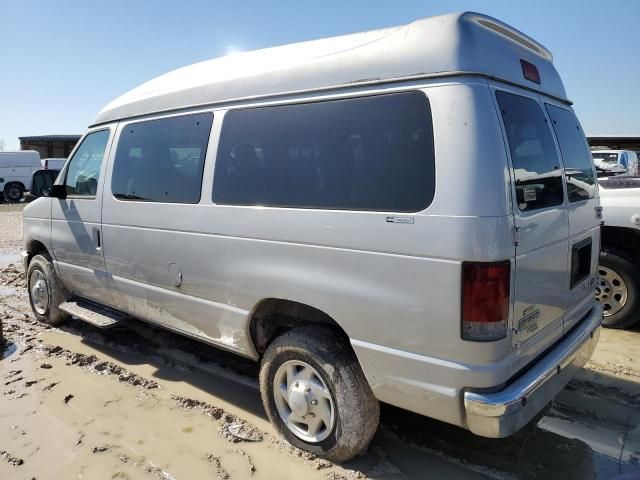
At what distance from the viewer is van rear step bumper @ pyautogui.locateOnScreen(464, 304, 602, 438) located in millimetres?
2240

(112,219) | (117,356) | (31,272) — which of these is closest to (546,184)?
(112,219)

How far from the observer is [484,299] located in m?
2.20

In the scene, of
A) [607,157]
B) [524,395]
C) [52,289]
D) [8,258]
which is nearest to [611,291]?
[524,395]

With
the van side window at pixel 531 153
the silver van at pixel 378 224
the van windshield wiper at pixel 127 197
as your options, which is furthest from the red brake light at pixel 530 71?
the van windshield wiper at pixel 127 197

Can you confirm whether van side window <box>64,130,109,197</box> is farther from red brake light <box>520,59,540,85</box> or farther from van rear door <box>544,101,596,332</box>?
van rear door <box>544,101,596,332</box>

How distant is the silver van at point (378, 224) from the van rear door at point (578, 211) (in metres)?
0.02

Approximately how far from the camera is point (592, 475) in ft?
9.12

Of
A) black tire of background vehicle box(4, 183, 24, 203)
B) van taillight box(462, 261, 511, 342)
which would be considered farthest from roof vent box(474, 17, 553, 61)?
black tire of background vehicle box(4, 183, 24, 203)

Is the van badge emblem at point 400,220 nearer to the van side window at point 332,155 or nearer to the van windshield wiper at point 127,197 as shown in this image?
the van side window at point 332,155

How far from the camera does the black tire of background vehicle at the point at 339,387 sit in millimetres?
2680

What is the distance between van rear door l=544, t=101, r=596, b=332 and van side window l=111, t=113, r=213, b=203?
89.6 inches

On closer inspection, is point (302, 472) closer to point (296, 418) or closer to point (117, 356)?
point (296, 418)

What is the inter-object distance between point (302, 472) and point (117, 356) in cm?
258

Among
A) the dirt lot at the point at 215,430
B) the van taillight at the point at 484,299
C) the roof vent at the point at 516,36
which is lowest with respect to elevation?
the dirt lot at the point at 215,430
